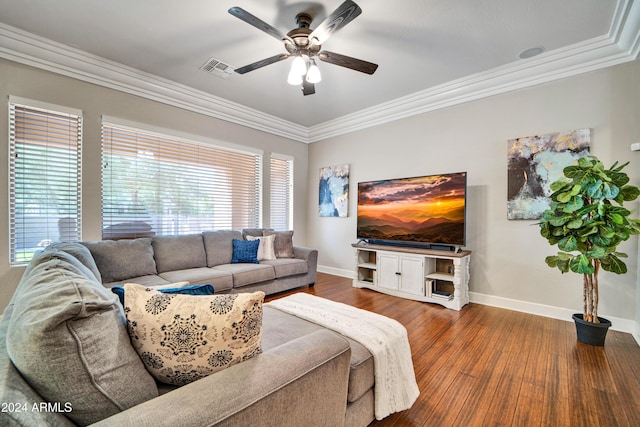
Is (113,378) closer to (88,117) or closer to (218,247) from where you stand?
(218,247)

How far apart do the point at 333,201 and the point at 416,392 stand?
12.4 ft

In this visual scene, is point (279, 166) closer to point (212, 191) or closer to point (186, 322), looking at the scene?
point (212, 191)

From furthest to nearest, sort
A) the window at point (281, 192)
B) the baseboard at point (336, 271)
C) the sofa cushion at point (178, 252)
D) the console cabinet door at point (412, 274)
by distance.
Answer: the window at point (281, 192)
the baseboard at point (336, 271)
the console cabinet door at point (412, 274)
the sofa cushion at point (178, 252)

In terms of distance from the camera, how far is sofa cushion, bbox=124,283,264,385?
3.01ft

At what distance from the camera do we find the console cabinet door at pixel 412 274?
361cm

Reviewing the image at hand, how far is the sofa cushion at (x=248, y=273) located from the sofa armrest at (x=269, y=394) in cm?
234

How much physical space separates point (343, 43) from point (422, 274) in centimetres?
288

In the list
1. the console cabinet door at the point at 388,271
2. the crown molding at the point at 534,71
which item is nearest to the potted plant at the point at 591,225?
the crown molding at the point at 534,71

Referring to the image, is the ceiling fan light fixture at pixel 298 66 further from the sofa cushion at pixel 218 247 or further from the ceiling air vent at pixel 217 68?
the sofa cushion at pixel 218 247

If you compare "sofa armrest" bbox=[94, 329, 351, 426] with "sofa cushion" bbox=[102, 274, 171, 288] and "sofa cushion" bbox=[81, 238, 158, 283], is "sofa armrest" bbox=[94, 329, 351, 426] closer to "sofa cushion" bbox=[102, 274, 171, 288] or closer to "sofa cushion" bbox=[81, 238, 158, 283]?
"sofa cushion" bbox=[102, 274, 171, 288]

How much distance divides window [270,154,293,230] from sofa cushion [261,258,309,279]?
1.23 metres

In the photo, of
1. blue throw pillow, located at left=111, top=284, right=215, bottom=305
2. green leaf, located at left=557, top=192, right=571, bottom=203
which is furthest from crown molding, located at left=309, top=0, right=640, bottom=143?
blue throw pillow, located at left=111, top=284, right=215, bottom=305

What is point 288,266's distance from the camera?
387 cm

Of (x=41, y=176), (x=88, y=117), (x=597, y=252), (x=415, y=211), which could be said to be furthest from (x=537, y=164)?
(x=41, y=176)
